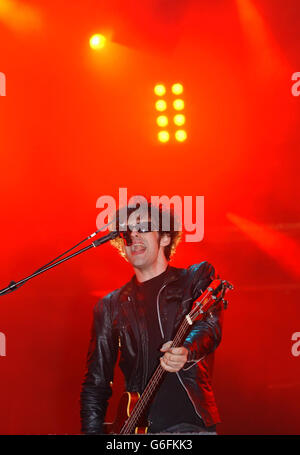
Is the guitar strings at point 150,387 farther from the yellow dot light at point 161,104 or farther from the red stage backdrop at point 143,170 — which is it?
the yellow dot light at point 161,104

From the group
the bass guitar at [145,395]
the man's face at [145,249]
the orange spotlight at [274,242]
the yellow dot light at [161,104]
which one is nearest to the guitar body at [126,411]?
the bass guitar at [145,395]

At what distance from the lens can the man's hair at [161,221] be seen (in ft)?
13.2

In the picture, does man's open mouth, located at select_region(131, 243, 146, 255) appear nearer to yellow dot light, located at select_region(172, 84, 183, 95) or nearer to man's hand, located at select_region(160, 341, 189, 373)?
man's hand, located at select_region(160, 341, 189, 373)

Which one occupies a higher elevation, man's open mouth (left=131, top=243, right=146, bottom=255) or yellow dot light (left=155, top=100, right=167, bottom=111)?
yellow dot light (left=155, top=100, right=167, bottom=111)

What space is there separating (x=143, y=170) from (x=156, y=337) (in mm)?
1066

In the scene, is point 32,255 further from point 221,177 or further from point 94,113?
point 221,177

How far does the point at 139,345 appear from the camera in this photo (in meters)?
3.79

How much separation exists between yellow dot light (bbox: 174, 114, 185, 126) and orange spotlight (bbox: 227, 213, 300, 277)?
651 millimetres

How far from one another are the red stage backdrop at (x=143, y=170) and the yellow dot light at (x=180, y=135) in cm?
3

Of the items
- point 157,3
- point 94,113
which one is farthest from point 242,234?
point 157,3

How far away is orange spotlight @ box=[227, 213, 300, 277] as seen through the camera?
13.6 feet

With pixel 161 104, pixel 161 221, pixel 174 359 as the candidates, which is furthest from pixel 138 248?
pixel 161 104

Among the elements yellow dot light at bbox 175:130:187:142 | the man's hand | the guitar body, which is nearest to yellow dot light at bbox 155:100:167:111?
yellow dot light at bbox 175:130:187:142
